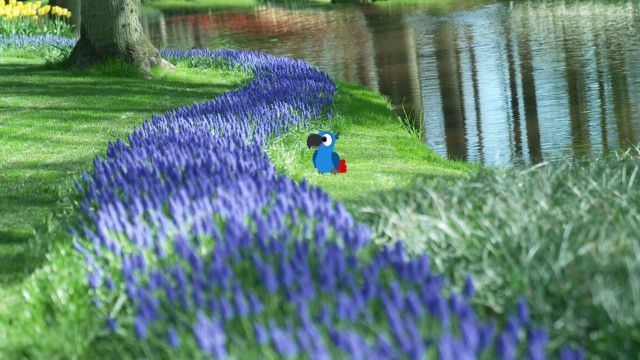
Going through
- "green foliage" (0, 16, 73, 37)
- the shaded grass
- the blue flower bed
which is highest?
the blue flower bed

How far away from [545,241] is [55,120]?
846 cm

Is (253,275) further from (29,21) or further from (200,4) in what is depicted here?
(200,4)

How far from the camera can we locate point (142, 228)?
4.96 m

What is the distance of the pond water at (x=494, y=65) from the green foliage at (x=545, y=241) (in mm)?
Answer: 4806

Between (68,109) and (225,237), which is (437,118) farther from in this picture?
(225,237)

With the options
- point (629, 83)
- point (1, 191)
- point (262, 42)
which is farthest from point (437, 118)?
point (262, 42)

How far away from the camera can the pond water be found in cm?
1250

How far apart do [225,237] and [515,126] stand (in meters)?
9.07

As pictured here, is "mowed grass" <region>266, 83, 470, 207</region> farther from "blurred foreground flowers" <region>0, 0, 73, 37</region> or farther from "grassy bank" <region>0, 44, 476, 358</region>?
"blurred foreground flowers" <region>0, 0, 73, 37</region>

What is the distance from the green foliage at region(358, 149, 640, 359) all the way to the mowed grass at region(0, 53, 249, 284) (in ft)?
7.02

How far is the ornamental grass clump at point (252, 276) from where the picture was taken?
3285 millimetres

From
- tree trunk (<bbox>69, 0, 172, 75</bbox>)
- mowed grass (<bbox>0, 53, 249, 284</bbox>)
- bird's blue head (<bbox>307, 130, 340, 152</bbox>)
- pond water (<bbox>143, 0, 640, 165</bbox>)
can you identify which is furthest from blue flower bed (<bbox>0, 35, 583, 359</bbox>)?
tree trunk (<bbox>69, 0, 172, 75</bbox>)

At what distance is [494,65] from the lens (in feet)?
62.8

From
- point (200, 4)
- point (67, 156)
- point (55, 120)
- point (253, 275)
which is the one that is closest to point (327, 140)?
point (67, 156)
